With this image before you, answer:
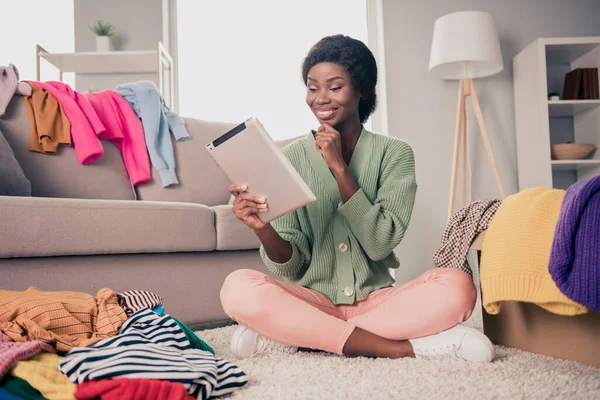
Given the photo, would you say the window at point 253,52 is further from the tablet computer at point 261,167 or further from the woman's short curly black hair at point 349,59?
the tablet computer at point 261,167

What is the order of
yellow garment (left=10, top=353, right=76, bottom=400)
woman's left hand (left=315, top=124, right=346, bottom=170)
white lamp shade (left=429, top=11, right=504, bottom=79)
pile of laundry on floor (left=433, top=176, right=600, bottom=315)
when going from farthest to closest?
white lamp shade (left=429, top=11, right=504, bottom=79) < woman's left hand (left=315, top=124, right=346, bottom=170) < pile of laundry on floor (left=433, top=176, right=600, bottom=315) < yellow garment (left=10, top=353, right=76, bottom=400)

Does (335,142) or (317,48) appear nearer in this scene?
(335,142)

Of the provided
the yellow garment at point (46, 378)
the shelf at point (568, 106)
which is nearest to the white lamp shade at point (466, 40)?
the shelf at point (568, 106)

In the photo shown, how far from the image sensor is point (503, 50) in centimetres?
366

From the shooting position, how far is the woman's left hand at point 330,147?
132 centimetres

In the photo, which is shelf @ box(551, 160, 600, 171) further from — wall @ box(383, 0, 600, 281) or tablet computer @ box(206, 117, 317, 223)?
tablet computer @ box(206, 117, 317, 223)

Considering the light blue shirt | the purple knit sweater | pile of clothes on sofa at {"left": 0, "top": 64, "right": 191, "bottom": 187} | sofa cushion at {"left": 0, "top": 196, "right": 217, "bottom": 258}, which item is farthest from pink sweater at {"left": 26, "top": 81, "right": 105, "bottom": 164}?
the purple knit sweater

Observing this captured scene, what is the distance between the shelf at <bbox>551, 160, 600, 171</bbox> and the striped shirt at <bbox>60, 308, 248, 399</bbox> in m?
2.72

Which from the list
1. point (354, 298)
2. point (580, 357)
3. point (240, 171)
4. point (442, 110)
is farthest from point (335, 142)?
point (442, 110)

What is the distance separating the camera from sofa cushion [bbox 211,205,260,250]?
198cm

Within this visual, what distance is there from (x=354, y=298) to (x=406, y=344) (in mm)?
180

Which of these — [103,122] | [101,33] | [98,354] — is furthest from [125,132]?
[98,354]

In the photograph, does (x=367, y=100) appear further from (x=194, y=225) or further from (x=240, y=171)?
(x=194, y=225)

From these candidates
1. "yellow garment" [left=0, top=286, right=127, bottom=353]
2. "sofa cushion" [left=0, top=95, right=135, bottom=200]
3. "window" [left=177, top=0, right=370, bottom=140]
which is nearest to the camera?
"yellow garment" [left=0, top=286, right=127, bottom=353]
